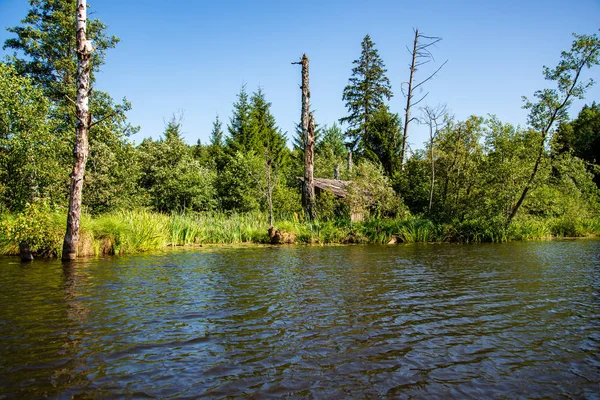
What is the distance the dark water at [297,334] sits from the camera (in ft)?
12.9

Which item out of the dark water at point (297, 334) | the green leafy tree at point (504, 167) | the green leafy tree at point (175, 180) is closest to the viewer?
the dark water at point (297, 334)

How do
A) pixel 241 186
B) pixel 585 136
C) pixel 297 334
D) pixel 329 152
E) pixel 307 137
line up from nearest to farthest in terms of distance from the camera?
pixel 297 334 < pixel 307 137 < pixel 241 186 < pixel 329 152 < pixel 585 136

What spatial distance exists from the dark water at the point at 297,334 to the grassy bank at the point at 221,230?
2602mm

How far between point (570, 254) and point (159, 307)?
574 inches

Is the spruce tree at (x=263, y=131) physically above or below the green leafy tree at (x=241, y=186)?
above

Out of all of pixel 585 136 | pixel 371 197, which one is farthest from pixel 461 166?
pixel 585 136

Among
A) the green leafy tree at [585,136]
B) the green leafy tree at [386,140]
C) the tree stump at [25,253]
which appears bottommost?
the tree stump at [25,253]

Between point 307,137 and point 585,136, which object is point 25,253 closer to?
point 307,137

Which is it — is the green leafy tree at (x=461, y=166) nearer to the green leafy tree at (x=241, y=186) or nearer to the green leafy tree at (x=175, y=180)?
the green leafy tree at (x=241, y=186)

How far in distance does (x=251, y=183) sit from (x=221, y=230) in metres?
6.63

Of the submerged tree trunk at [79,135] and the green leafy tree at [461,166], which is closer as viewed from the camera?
the submerged tree trunk at [79,135]

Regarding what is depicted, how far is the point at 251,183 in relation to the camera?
2480 centimetres

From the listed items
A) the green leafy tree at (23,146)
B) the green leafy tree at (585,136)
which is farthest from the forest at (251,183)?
the green leafy tree at (585,136)

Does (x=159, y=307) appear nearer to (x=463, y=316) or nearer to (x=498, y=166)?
(x=463, y=316)
